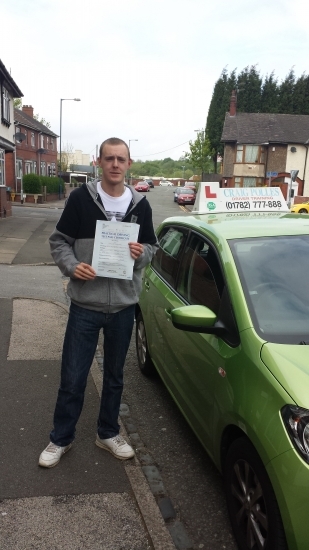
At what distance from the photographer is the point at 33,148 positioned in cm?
4553

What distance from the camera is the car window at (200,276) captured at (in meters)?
3.00

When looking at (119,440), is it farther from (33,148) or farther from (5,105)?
(33,148)

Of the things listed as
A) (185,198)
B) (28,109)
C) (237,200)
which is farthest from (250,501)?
(28,109)

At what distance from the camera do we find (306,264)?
303cm

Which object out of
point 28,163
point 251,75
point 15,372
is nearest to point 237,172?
point 28,163

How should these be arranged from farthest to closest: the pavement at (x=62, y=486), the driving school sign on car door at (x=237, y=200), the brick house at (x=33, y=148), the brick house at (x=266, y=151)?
1. the brick house at (x=266, y=151)
2. the brick house at (x=33, y=148)
3. the driving school sign on car door at (x=237, y=200)
4. the pavement at (x=62, y=486)

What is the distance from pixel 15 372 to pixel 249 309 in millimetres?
2718

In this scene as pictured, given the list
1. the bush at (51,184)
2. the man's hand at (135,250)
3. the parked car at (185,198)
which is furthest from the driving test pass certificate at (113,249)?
the parked car at (185,198)

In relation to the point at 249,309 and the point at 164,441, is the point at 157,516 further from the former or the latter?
the point at 249,309

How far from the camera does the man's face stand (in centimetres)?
283

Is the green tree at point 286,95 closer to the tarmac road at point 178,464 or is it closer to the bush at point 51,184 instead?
the bush at point 51,184

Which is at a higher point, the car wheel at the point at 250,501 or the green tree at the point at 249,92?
the green tree at the point at 249,92

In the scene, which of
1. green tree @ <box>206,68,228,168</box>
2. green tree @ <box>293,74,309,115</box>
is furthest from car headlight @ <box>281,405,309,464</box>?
green tree @ <box>293,74,309,115</box>

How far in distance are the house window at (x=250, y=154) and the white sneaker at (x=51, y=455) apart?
4459 cm
